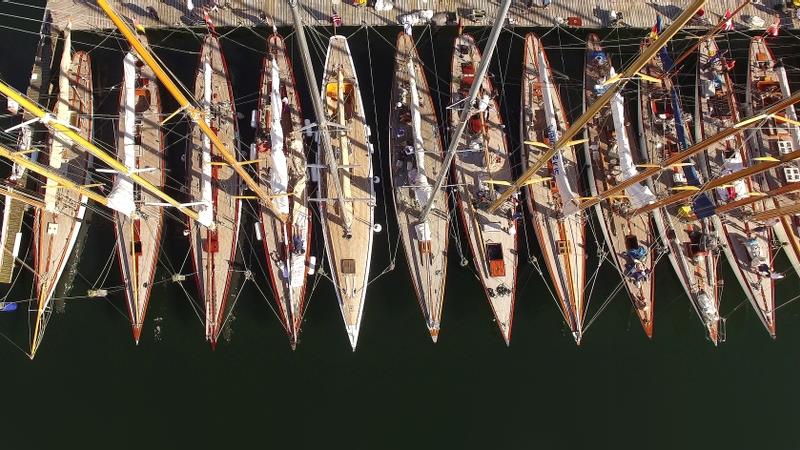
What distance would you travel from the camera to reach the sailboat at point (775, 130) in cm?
2917

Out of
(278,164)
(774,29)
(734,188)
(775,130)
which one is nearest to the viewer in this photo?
(278,164)

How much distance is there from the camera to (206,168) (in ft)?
90.0

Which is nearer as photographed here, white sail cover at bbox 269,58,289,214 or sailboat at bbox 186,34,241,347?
white sail cover at bbox 269,58,289,214

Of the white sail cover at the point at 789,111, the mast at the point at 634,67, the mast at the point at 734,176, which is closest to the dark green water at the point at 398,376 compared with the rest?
the mast at the point at 734,176

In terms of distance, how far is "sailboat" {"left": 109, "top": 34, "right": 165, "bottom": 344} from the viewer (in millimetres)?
27188

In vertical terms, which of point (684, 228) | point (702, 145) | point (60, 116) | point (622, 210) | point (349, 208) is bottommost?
point (684, 228)

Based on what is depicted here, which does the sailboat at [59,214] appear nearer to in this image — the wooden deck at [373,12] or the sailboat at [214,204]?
the wooden deck at [373,12]

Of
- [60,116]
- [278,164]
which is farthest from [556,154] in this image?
[60,116]

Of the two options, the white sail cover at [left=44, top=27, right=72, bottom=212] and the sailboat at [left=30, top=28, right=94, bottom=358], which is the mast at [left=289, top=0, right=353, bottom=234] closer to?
the sailboat at [left=30, top=28, right=94, bottom=358]

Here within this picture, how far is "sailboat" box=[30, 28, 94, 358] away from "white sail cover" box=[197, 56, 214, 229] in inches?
246

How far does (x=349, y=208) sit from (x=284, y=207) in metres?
3.56

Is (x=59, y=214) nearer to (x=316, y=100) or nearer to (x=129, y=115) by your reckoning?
(x=129, y=115)

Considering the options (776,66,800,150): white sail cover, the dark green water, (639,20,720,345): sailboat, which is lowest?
the dark green water

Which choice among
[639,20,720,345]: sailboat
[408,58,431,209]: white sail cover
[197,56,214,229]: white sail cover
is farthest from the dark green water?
[408,58,431,209]: white sail cover
